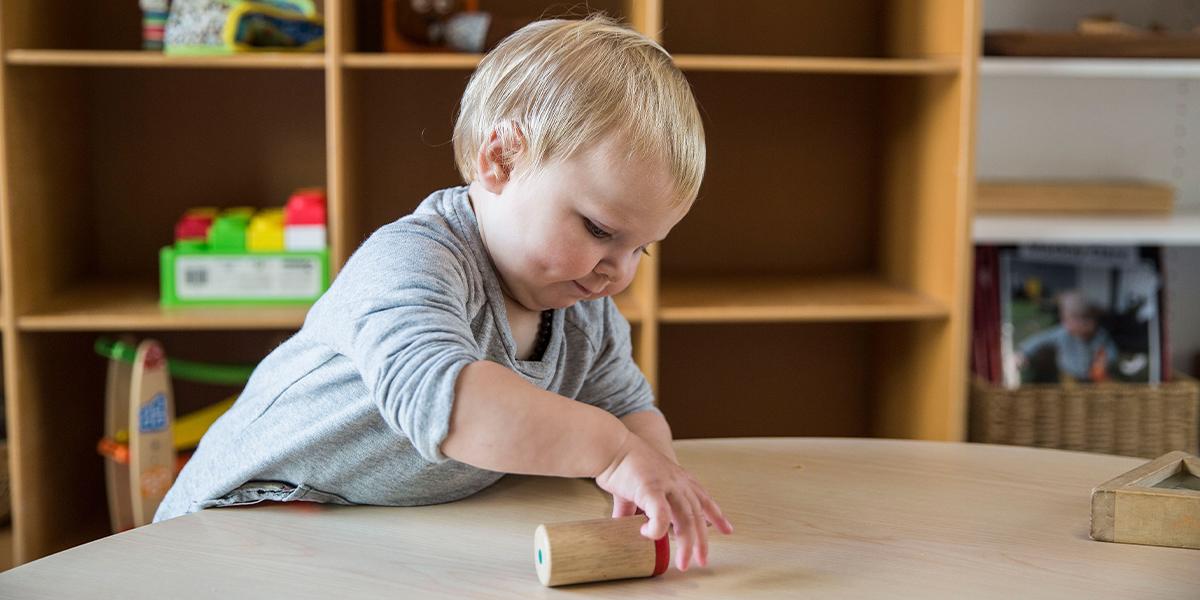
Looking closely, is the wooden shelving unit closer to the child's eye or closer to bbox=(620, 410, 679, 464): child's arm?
bbox=(620, 410, 679, 464): child's arm

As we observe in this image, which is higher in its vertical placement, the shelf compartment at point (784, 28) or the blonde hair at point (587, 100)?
the shelf compartment at point (784, 28)

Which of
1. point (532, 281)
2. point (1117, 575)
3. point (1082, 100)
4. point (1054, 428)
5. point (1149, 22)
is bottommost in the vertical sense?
point (1054, 428)

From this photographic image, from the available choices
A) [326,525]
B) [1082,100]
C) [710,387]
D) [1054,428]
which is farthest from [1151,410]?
[326,525]

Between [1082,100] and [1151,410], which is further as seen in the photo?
[1082,100]

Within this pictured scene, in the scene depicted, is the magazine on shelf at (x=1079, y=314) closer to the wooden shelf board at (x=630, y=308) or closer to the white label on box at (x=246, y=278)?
the wooden shelf board at (x=630, y=308)

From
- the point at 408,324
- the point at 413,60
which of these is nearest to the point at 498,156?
the point at 408,324

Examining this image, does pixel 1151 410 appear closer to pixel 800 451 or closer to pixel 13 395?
pixel 800 451

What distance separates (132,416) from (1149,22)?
6.40 feet

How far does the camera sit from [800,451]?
109cm

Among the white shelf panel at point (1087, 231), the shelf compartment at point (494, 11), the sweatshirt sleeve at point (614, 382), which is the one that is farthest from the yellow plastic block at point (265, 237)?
the white shelf panel at point (1087, 231)

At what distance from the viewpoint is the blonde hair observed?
902 mm

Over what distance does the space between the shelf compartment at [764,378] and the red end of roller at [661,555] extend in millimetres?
1600

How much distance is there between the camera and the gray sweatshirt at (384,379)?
78 centimetres

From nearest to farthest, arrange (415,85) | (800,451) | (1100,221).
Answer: (800,451) < (1100,221) < (415,85)
